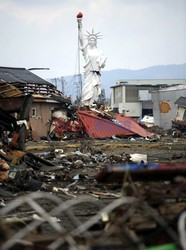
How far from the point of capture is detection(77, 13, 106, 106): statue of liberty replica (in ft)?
108

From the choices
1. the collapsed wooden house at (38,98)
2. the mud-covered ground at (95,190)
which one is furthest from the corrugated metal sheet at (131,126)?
the mud-covered ground at (95,190)

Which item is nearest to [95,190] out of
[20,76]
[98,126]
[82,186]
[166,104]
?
[82,186]

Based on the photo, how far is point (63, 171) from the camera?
492 inches

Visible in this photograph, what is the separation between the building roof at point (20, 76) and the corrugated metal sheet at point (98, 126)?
442 centimetres

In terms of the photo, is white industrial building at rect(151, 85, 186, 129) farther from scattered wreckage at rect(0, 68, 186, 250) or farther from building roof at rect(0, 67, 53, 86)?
building roof at rect(0, 67, 53, 86)

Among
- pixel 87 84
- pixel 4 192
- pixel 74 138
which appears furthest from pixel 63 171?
pixel 87 84

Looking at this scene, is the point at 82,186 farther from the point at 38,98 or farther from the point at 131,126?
the point at 131,126

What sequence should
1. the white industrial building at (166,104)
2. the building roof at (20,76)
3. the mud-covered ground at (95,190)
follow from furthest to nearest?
the white industrial building at (166,104), the building roof at (20,76), the mud-covered ground at (95,190)

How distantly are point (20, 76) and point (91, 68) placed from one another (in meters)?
6.54

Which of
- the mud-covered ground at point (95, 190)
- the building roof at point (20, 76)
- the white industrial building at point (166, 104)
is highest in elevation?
the building roof at point (20, 76)

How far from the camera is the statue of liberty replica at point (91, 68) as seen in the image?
1298 inches

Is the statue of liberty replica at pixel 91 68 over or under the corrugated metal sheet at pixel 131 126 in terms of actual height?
over

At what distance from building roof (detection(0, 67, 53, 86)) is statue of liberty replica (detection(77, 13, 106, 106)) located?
4.13 metres

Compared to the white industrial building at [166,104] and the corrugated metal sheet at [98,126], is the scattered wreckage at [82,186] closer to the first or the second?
the corrugated metal sheet at [98,126]
